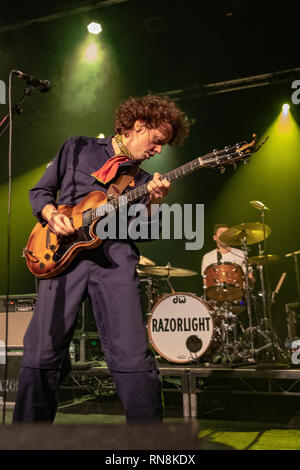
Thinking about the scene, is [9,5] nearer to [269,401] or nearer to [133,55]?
[133,55]

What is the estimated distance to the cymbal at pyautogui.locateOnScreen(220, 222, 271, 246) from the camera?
5336 mm

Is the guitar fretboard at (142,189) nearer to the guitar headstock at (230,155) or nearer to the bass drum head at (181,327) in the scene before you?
the guitar headstock at (230,155)

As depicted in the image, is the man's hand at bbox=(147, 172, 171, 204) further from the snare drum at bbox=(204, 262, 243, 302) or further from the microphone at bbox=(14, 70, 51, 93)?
the snare drum at bbox=(204, 262, 243, 302)

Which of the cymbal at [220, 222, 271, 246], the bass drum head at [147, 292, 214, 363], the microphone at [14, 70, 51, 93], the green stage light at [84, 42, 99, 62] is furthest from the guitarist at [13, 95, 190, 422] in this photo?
the green stage light at [84, 42, 99, 62]

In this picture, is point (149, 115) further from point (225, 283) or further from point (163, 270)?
point (163, 270)

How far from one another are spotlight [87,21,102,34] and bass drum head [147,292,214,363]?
4.31m

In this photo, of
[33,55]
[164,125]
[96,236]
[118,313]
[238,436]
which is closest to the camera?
[118,313]

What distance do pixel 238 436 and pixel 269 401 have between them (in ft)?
6.39

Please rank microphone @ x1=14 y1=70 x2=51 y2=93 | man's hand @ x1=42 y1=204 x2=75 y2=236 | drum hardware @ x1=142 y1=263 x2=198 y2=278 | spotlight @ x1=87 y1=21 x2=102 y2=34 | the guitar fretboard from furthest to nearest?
spotlight @ x1=87 y1=21 x2=102 y2=34 → drum hardware @ x1=142 y1=263 x2=198 y2=278 → microphone @ x1=14 y1=70 x2=51 y2=93 → the guitar fretboard → man's hand @ x1=42 y1=204 x2=75 y2=236

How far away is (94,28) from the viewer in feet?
21.5

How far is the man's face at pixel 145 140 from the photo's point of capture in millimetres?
2533

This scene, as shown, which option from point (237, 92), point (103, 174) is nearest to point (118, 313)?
point (103, 174)

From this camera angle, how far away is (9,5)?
629cm

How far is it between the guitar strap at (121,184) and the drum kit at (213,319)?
2.57 m
